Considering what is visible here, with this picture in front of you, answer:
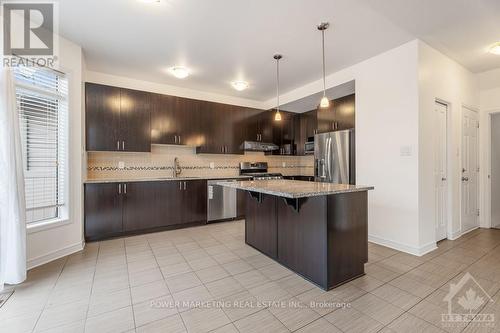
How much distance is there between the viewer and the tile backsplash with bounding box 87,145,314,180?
157 inches

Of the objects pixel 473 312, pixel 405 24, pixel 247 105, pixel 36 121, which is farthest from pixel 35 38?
pixel 473 312

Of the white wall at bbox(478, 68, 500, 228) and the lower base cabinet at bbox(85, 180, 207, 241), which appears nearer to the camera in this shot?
the lower base cabinet at bbox(85, 180, 207, 241)

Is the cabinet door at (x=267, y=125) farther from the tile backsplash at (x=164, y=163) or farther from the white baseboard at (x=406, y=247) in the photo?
the white baseboard at (x=406, y=247)

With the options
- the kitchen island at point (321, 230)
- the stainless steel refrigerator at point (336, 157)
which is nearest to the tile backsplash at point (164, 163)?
the stainless steel refrigerator at point (336, 157)

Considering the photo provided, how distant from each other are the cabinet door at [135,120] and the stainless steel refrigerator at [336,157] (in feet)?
10.5

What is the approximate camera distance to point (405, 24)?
2600 mm

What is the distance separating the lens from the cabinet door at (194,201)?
13.8 ft

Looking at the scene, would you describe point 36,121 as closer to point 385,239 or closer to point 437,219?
point 385,239

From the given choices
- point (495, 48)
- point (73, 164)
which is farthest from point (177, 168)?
point (495, 48)

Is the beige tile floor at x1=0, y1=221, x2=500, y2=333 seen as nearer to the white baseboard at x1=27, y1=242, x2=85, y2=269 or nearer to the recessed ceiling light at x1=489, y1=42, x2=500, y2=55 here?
the white baseboard at x1=27, y1=242, x2=85, y2=269

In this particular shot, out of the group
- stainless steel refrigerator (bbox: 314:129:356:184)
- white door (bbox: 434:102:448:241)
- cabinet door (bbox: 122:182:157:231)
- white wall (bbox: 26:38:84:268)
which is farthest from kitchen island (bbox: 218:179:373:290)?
white wall (bbox: 26:38:84:268)

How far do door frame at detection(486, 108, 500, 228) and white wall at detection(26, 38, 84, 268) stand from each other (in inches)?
263

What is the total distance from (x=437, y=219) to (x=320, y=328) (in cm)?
292

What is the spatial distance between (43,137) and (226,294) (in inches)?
114
